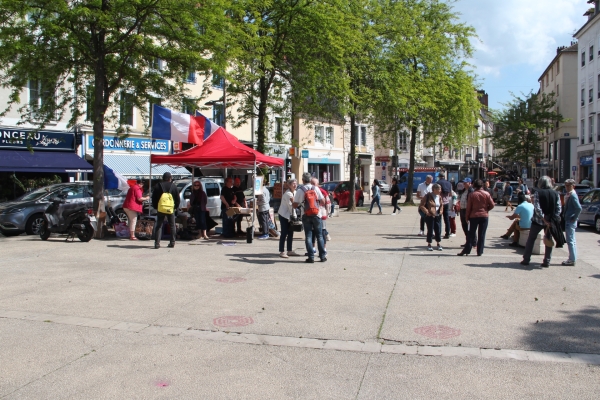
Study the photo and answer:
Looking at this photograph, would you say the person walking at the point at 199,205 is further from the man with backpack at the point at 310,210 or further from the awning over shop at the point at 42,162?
the awning over shop at the point at 42,162

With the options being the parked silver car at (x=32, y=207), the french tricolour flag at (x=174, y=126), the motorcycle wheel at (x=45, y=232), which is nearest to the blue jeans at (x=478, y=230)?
the french tricolour flag at (x=174, y=126)

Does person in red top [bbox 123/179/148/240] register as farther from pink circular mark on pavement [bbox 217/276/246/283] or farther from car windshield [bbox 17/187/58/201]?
pink circular mark on pavement [bbox 217/276/246/283]

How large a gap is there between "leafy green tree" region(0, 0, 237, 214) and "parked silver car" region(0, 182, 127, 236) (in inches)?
92.4

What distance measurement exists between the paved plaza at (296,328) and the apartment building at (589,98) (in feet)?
133

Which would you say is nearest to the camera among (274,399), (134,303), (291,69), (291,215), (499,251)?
(274,399)

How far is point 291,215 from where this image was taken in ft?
37.7

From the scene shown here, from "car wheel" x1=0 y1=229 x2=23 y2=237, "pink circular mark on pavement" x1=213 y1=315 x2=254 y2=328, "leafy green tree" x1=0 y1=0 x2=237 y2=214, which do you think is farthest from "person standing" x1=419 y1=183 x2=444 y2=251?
"car wheel" x1=0 y1=229 x2=23 y2=237

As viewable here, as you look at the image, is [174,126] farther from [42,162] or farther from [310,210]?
[42,162]

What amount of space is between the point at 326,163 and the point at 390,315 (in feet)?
133

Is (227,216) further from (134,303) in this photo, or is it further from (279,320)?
(279,320)

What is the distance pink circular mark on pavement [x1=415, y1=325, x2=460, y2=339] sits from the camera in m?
6.10

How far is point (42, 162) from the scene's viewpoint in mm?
25141

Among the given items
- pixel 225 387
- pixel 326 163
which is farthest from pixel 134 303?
pixel 326 163

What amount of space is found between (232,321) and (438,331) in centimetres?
239
